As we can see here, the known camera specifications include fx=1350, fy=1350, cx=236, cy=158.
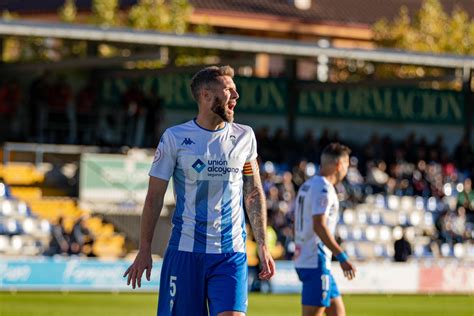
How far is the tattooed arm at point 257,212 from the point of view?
9148 mm

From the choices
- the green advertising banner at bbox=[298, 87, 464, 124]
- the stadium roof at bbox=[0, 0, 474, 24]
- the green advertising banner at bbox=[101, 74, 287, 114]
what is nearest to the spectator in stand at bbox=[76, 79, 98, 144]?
the green advertising banner at bbox=[101, 74, 287, 114]

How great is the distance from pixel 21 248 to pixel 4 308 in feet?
30.8

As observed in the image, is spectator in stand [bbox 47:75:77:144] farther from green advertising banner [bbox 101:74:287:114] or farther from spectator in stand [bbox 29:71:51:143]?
green advertising banner [bbox 101:74:287:114]

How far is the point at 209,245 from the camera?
9.06m

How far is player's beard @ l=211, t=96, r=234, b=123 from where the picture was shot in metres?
8.92

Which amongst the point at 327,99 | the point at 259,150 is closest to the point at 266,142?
the point at 259,150

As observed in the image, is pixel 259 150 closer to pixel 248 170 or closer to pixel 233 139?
pixel 248 170

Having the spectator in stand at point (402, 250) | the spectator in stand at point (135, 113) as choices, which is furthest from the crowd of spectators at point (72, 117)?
the spectator in stand at point (402, 250)

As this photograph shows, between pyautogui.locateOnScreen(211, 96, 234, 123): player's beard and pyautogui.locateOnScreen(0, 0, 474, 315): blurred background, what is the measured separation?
1694cm

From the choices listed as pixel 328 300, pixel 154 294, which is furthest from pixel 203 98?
pixel 154 294

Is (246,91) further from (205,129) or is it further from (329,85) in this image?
(205,129)

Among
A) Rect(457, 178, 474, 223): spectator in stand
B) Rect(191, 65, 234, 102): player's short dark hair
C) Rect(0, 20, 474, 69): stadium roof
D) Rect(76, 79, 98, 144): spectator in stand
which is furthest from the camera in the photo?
Rect(457, 178, 474, 223): spectator in stand

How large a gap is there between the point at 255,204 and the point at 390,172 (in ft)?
94.5

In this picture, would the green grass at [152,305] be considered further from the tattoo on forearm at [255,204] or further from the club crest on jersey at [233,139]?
the club crest on jersey at [233,139]
